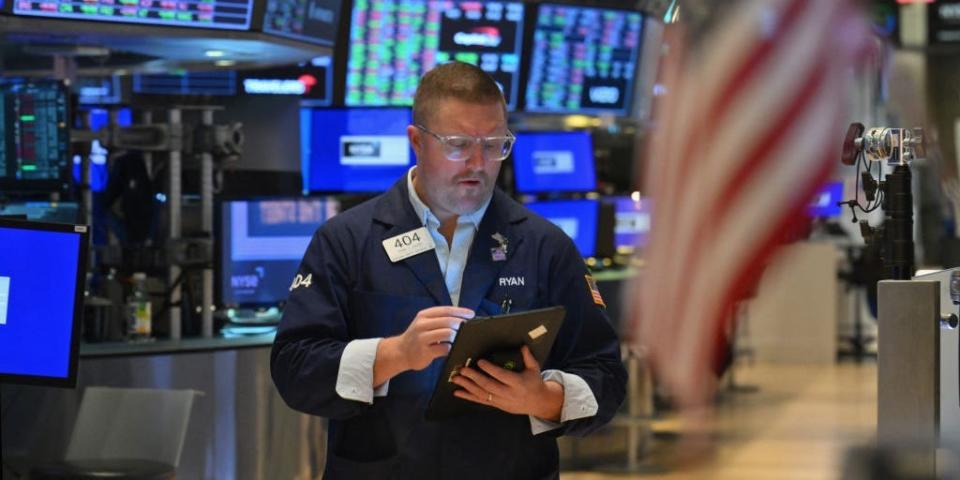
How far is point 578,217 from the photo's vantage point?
26.3ft

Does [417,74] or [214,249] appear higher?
[417,74]

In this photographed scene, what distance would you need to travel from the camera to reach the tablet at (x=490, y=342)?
1.94 meters

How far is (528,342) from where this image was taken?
2.04 m

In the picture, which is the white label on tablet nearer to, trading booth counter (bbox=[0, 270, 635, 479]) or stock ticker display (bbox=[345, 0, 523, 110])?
trading booth counter (bbox=[0, 270, 635, 479])

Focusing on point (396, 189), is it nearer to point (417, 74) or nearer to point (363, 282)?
point (363, 282)

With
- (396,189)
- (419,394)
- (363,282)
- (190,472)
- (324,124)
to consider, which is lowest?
(190,472)

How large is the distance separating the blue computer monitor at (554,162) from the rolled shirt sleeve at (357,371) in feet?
19.2

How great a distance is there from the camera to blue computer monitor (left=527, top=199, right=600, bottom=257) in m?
7.93

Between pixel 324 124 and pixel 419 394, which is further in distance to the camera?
pixel 324 124

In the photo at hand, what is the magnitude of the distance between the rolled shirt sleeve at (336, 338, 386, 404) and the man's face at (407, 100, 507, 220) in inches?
10.1

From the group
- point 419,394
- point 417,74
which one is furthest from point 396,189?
point 417,74

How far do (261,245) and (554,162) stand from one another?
320cm

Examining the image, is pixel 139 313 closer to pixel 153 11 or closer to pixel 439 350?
pixel 153 11

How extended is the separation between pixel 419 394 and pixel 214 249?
3.03 metres
